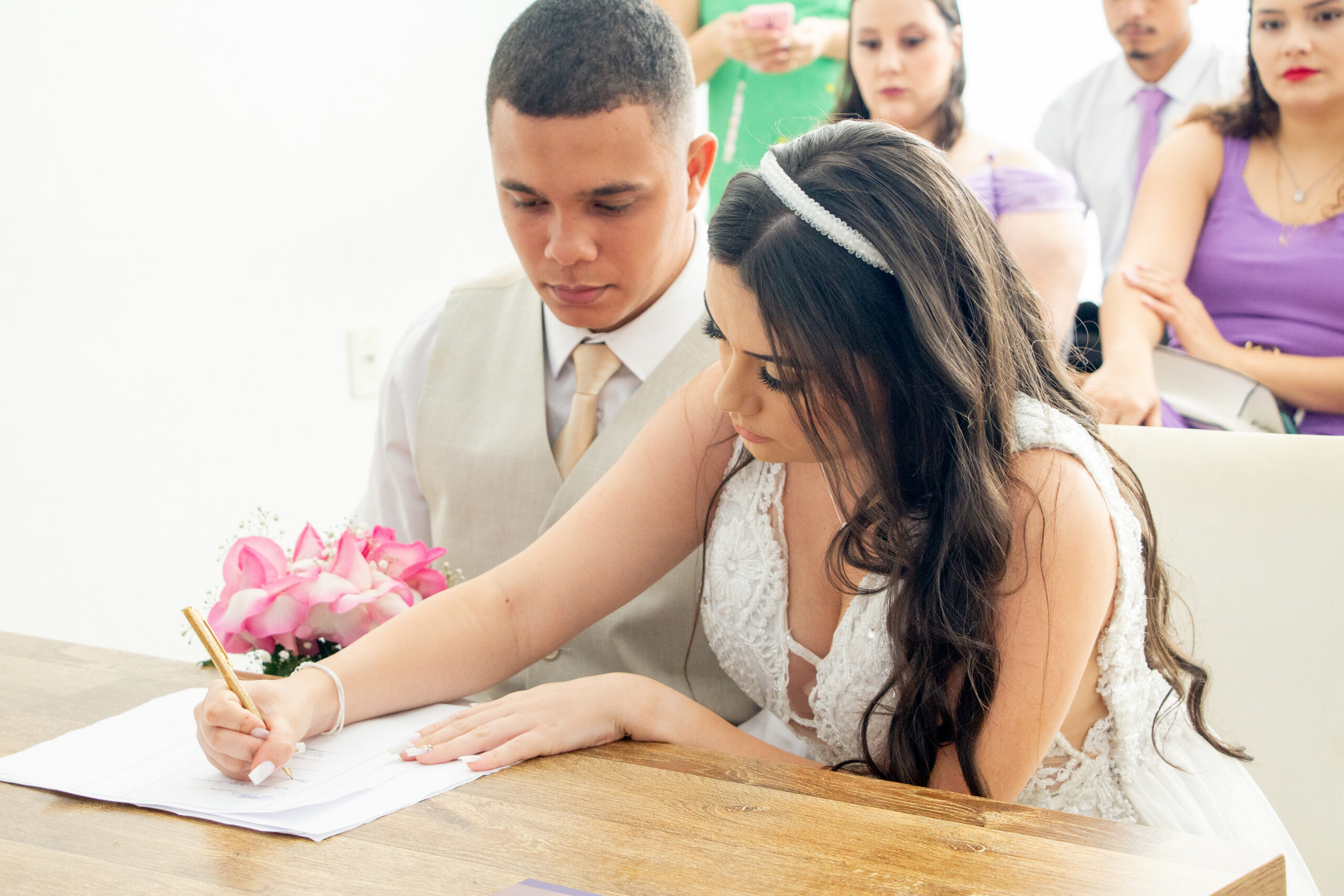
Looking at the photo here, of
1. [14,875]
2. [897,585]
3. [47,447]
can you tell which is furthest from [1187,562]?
[47,447]

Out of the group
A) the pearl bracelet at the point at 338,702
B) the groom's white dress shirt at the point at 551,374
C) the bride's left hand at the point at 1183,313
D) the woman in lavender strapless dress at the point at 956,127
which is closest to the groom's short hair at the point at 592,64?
the groom's white dress shirt at the point at 551,374

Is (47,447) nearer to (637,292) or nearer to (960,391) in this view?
(637,292)

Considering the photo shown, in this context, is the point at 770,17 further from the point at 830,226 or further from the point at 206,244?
the point at 830,226

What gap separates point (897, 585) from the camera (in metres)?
1.05

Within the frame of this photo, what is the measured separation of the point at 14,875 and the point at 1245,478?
3.49ft

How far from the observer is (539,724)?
0.91 meters

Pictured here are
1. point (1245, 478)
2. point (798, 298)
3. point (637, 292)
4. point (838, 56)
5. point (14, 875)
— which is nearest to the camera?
point (14, 875)

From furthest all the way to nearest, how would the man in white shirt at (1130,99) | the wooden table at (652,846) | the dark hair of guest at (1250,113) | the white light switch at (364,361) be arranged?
the white light switch at (364,361) < the man in white shirt at (1130,99) < the dark hair of guest at (1250,113) < the wooden table at (652,846)

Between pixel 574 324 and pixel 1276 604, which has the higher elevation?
pixel 574 324

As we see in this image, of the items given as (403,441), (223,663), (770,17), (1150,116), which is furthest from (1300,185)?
(223,663)

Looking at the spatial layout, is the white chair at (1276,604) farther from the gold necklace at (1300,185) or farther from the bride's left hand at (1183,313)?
the gold necklace at (1300,185)

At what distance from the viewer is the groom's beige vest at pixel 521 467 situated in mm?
1370

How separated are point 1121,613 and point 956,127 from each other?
1363 mm

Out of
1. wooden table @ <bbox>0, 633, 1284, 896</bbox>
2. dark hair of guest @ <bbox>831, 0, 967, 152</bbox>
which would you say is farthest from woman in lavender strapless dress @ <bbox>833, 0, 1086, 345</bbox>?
wooden table @ <bbox>0, 633, 1284, 896</bbox>
